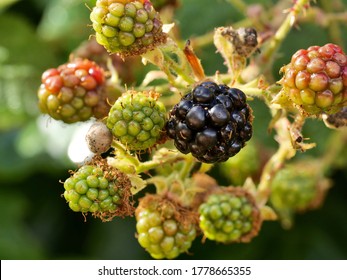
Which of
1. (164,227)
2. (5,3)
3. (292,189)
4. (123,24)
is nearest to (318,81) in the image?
(123,24)

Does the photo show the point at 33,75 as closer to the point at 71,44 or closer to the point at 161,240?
the point at 71,44

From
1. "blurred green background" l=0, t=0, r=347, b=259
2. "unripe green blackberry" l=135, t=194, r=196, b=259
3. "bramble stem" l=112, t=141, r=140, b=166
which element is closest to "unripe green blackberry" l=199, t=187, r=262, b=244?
"unripe green blackberry" l=135, t=194, r=196, b=259

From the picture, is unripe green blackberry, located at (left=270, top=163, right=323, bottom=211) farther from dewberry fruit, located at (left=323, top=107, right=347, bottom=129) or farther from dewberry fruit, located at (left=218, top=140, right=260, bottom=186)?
dewberry fruit, located at (left=323, top=107, right=347, bottom=129)

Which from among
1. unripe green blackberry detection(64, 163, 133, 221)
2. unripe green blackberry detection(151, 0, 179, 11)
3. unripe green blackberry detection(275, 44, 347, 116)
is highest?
unripe green blackberry detection(275, 44, 347, 116)

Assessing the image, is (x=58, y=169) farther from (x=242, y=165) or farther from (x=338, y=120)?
(x=338, y=120)

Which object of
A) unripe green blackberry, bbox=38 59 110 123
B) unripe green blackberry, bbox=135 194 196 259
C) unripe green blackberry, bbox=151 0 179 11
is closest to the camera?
unripe green blackberry, bbox=135 194 196 259

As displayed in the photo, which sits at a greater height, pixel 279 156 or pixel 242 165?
pixel 279 156
